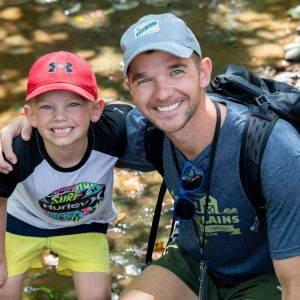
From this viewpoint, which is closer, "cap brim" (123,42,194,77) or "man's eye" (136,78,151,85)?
"cap brim" (123,42,194,77)

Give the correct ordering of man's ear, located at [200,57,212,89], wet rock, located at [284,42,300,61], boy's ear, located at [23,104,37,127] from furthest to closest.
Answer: wet rock, located at [284,42,300,61] → boy's ear, located at [23,104,37,127] → man's ear, located at [200,57,212,89]

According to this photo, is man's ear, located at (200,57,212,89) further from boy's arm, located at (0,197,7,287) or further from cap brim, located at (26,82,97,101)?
boy's arm, located at (0,197,7,287)

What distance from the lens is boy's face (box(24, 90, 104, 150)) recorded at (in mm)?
2807

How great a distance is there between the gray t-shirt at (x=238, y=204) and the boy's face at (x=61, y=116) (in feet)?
0.82

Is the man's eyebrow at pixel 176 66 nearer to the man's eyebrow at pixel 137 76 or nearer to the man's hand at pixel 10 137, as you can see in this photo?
the man's eyebrow at pixel 137 76

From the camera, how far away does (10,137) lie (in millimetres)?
2867

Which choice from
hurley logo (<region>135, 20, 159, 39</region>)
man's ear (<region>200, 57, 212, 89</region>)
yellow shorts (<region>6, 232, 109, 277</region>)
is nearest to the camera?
hurley logo (<region>135, 20, 159, 39</region>)

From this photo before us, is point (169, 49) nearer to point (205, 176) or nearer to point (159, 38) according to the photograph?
point (159, 38)

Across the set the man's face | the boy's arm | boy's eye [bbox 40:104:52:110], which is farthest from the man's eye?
the boy's arm

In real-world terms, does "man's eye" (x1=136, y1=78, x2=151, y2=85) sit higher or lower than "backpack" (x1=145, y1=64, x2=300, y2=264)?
higher

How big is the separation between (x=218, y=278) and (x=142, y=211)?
1185 millimetres

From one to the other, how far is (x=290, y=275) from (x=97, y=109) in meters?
1.11

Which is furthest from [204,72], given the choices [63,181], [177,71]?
[63,181]

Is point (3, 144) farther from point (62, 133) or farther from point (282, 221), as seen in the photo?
point (282, 221)
